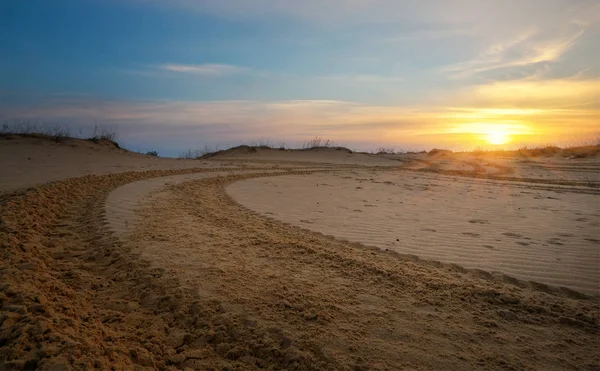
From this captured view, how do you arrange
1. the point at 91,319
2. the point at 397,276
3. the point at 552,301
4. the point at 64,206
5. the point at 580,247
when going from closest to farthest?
the point at 91,319 < the point at 552,301 < the point at 397,276 < the point at 580,247 < the point at 64,206

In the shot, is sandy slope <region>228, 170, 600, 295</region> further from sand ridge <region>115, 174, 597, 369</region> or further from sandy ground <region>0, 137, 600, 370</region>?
sand ridge <region>115, 174, 597, 369</region>

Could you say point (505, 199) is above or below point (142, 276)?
above

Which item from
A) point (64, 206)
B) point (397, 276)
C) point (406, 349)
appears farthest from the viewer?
point (64, 206)

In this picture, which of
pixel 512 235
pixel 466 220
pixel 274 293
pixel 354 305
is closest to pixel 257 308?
pixel 274 293

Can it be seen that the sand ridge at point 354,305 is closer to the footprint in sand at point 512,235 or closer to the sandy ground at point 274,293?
the sandy ground at point 274,293

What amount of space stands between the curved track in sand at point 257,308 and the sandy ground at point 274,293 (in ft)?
0.05

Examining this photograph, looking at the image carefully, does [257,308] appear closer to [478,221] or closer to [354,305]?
[354,305]

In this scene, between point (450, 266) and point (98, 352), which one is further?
point (450, 266)

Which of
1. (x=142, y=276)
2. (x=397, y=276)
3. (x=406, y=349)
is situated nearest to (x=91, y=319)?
(x=142, y=276)

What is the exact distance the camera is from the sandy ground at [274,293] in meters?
2.46

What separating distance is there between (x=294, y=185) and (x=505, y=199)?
19.2 feet

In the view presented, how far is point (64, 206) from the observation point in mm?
6863

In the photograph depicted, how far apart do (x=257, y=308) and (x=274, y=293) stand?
32cm

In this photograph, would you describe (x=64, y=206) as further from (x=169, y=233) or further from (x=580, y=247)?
(x=580, y=247)
